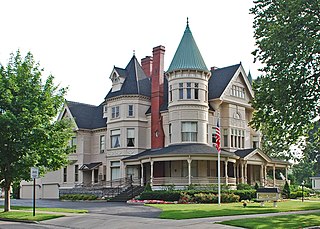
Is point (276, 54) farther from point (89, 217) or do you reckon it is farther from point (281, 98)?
point (89, 217)

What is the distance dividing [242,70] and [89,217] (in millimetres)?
29073

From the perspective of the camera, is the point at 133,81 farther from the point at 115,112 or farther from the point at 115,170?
the point at 115,170

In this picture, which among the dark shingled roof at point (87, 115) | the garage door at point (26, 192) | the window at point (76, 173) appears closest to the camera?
the window at point (76, 173)

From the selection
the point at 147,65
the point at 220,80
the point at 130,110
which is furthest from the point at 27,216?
the point at 147,65

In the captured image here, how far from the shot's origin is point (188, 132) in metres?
42.4

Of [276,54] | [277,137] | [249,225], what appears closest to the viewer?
[249,225]

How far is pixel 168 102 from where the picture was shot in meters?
43.9

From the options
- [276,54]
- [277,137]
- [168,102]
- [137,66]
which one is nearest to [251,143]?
[168,102]

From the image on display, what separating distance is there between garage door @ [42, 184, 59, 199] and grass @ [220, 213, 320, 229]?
38.4 m

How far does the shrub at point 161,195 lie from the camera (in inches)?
1439

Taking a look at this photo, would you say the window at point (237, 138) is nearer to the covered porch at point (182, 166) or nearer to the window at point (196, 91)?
the covered porch at point (182, 166)

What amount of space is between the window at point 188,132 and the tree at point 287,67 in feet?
47.3

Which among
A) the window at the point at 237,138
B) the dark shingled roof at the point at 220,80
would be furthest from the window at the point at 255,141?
the dark shingled roof at the point at 220,80

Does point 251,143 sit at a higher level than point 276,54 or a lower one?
lower
